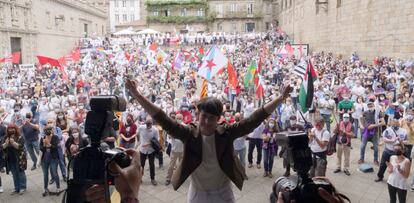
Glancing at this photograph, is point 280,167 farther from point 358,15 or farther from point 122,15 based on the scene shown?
point 122,15

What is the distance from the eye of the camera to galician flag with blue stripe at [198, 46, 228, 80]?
1265cm

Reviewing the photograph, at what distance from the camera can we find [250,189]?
299 inches

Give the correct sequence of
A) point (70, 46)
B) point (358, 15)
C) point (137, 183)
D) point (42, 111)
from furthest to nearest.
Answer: point (70, 46) → point (358, 15) → point (42, 111) → point (137, 183)

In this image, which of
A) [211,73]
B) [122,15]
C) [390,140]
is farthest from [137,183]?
[122,15]

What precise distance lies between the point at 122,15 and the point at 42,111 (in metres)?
67.4

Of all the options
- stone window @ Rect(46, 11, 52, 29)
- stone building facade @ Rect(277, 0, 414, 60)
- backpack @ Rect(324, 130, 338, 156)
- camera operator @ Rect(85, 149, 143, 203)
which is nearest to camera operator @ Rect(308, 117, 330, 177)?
backpack @ Rect(324, 130, 338, 156)

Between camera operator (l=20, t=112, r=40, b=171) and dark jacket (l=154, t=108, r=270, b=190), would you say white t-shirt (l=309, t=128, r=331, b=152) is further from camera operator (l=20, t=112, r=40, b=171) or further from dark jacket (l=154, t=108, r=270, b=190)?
camera operator (l=20, t=112, r=40, b=171)

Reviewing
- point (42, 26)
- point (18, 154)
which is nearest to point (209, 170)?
point (18, 154)

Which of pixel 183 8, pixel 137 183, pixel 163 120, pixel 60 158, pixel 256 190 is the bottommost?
pixel 256 190

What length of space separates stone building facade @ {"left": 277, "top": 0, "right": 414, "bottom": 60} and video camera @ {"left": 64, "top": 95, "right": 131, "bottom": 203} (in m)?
18.4

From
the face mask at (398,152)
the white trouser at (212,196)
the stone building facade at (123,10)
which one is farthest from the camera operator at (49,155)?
the stone building facade at (123,10)

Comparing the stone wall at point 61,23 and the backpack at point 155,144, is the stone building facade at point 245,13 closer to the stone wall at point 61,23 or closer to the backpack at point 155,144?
the stone wall at point 61,23

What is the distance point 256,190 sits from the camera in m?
7.54

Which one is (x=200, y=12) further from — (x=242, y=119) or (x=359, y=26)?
(x=242, y=119)
